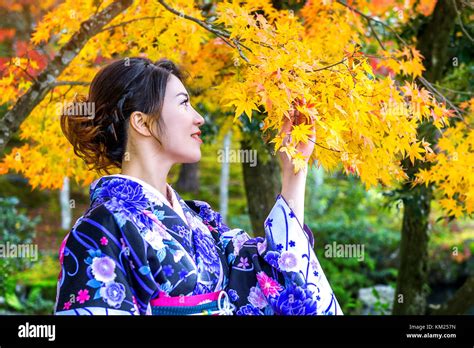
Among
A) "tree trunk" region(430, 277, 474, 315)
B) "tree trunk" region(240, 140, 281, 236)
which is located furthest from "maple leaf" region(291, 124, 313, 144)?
"tree trunk" region(430, 277, 474, 315)

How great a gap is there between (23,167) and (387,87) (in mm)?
2377

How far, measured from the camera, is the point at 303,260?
6.79 feet

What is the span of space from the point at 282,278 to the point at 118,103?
2.48 feet

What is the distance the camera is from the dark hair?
2.04m

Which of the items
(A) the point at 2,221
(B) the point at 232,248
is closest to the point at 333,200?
(A) the point at 2,221

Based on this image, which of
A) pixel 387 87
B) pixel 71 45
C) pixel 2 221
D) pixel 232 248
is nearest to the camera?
pixel 232 248

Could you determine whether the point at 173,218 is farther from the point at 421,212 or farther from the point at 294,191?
the point at 421,212

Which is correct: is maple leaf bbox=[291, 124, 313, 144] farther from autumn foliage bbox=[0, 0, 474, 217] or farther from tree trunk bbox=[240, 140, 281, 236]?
tree trunk bbox=[240, 140, 281, 236]

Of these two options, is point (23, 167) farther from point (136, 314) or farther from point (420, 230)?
point (420, 230)

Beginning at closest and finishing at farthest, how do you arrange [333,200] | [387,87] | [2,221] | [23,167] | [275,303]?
[275,303] < [387,87] < [23,167] < [2,221] < [333,200]

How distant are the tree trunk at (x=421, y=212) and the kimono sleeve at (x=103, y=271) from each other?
2.60 m

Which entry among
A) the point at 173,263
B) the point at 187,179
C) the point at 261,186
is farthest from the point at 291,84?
the point at 187,179

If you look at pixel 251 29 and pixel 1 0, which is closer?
pixel 251 29

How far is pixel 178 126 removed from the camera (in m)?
2.06
